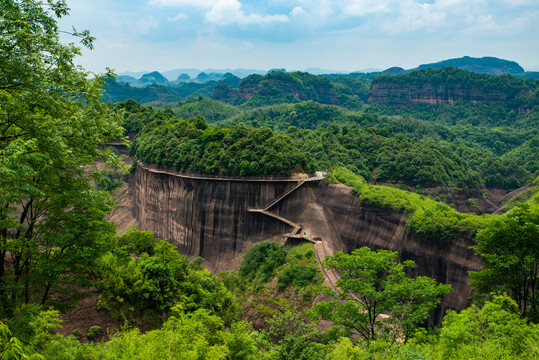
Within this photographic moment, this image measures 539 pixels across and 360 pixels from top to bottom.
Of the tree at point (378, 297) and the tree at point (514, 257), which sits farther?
the tree at point (514, 257)

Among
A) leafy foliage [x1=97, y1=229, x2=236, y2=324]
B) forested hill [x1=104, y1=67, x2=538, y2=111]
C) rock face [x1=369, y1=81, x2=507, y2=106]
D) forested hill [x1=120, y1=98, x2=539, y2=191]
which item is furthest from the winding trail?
rock face [x1=369, y1=81, x2=507, y2=106]

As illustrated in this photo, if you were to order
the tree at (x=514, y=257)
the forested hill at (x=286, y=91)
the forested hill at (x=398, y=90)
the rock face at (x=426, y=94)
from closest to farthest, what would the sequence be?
1. the tree at (x=514, y=257)
2. the forested hill at (x=398, y=90)
3. the rock face at (x=426, y=94)
4. the forested hill at (x=286, y=91)

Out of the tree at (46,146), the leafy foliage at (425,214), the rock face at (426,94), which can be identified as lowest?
the leafy foliage at (425,214)

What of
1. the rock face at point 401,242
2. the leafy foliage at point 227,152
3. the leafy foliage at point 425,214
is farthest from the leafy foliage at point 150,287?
the leafy foliage at point 425,214

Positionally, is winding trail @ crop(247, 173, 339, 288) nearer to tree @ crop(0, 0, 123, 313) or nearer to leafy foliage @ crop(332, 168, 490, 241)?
leafy foliage @ crop(332, 168, 490, 241)

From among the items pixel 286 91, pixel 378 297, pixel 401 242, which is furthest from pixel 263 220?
pixel 286 91

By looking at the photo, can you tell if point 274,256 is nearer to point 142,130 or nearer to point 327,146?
point 327,146

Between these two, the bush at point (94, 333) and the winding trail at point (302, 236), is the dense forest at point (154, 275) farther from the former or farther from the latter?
the winding trail at point (302, 236)
